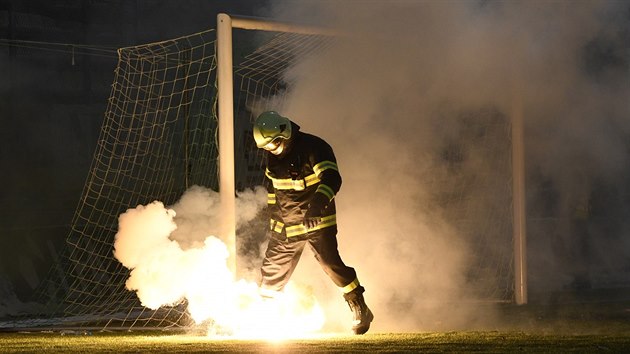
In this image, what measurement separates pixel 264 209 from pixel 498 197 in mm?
2862

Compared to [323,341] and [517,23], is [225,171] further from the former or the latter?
[517,23]

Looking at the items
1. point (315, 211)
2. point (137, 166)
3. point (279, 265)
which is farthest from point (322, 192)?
point (137, 166)

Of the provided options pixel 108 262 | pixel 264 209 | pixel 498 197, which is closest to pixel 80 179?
pixel 108 262

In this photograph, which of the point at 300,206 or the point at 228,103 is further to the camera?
the point at 228,103

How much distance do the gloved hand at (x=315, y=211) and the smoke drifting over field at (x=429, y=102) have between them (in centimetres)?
175

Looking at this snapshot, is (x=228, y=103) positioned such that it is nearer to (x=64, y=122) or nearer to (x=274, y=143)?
(x=274, y=143)

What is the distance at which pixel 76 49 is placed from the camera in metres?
14.6

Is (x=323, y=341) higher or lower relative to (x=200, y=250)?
lower

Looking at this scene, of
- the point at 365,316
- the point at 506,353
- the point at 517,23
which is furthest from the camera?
the point at 517,23

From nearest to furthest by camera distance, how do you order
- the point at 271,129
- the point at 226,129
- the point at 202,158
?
the point at 271,129 < the point at 226,129 < the point at 202,158

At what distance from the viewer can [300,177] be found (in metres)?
7.39

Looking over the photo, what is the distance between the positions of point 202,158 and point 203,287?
3.75 meters

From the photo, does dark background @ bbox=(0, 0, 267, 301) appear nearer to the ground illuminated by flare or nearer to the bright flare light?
the bright flare light

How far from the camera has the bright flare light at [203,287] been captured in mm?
7633
